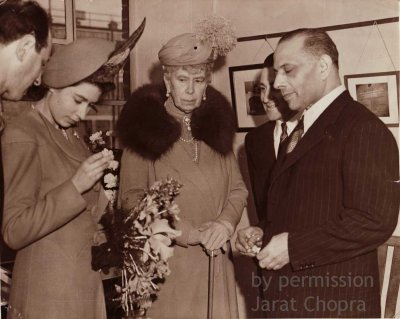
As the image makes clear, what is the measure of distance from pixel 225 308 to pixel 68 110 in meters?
0.85

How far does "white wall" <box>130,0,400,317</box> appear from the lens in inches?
71.7

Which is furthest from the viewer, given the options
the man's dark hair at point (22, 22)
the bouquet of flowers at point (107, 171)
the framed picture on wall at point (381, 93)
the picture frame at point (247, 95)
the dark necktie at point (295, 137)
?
the picture frame at point (247, 95)

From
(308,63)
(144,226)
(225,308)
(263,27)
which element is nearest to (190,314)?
(225,308)

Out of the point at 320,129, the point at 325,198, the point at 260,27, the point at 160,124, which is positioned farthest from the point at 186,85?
the point at 260,27

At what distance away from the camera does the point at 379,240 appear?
1.21 metres

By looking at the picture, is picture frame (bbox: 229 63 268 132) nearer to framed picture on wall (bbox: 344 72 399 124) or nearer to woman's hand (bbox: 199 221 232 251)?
framed picture on wall (bbox: 344 72 399 124)

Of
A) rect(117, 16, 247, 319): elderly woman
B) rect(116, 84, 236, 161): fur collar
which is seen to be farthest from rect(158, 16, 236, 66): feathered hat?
rect(116, 84, 236, 161): fur collar

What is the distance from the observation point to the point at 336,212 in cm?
→ 126

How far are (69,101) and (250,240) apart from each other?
67 cm

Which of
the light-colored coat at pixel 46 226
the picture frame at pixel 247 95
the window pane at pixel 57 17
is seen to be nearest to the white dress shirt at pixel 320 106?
the light-colored coat at pixel 46 226

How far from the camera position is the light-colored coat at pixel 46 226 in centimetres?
116

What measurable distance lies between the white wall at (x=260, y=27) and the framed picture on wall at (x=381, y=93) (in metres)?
0.03

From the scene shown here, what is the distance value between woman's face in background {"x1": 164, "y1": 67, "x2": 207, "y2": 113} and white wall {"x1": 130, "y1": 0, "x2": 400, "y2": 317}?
0.52m

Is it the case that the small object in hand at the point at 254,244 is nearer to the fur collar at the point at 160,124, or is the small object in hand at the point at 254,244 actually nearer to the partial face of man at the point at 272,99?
the fur collar at the point at 160,124
